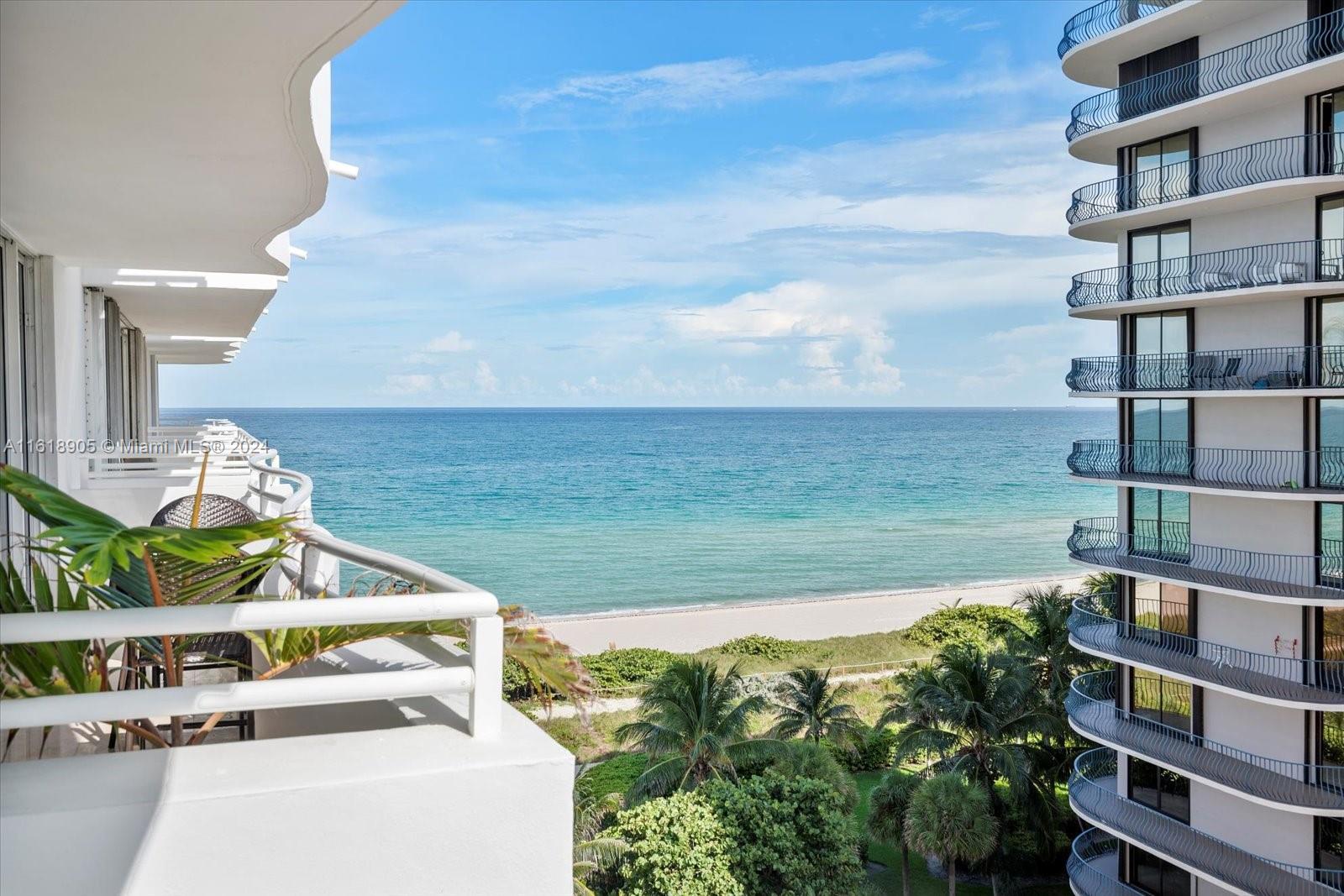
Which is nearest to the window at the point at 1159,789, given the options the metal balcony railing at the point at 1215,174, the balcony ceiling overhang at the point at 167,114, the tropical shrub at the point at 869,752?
the tropical shrub at the point at 869,752

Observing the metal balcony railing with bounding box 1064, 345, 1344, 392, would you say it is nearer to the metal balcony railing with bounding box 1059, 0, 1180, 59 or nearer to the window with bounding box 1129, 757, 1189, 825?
the metal balcony railing with bounding box 1059, 0, 1180, 59

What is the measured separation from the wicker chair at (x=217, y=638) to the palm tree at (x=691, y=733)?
16.0 m

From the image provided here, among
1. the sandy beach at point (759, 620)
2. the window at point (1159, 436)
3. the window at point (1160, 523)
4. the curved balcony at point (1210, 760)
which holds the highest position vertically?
the window at point (1159, 436)

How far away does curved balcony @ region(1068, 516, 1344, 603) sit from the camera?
674 inches

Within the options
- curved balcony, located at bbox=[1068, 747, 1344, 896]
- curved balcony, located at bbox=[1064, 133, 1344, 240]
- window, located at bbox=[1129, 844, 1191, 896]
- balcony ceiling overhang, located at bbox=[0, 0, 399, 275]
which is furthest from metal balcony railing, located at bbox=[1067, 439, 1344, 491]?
balcony ceiling overhang, located at bbox=[0, 0, 399, 275]

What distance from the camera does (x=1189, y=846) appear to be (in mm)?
18359

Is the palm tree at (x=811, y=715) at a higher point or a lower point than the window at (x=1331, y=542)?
lower

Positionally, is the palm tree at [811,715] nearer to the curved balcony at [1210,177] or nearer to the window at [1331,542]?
the window at [1331,542]

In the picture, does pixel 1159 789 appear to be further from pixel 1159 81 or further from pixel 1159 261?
pixel 1159 81

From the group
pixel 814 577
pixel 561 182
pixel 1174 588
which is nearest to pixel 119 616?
pixel 1174 588

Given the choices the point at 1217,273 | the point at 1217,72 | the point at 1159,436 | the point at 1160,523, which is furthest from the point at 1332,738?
the point at 1217,72

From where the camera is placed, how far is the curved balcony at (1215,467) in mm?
17125

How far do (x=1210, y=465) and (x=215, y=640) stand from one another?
18.5 meters

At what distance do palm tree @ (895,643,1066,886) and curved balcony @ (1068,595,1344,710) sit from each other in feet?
9.22
